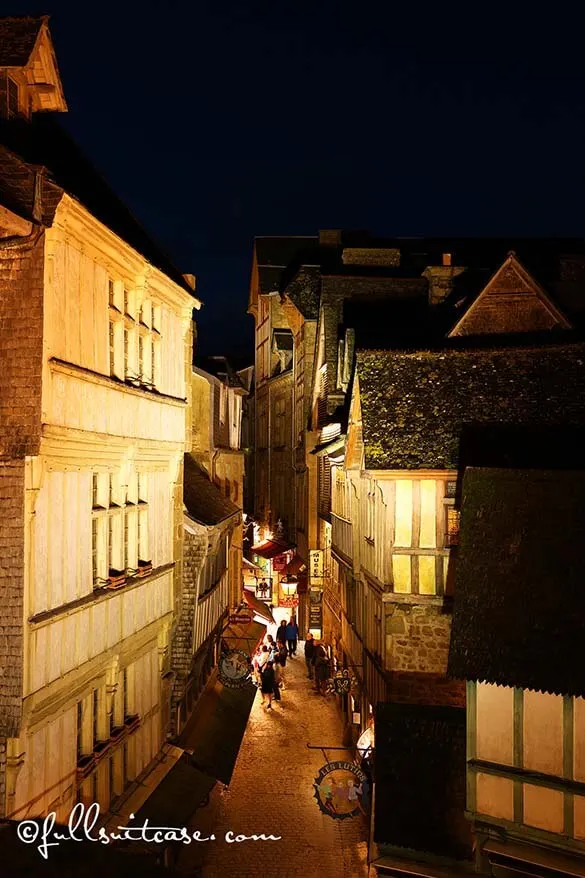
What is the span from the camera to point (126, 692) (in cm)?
1223

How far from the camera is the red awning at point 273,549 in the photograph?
3597 centimetres

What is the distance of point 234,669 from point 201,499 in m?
4.28

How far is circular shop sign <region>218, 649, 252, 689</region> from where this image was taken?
1817 cm

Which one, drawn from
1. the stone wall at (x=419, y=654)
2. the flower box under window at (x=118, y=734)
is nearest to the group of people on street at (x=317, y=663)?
the stone wall at (x=419, y=654)

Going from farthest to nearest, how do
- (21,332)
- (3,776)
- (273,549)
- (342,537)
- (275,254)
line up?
(275,254), (273,549), (342,537), (21,332), (3,776)

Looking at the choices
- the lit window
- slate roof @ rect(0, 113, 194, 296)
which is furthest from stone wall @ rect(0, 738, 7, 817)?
slate roof @ rect(0, 113, 194, 296)

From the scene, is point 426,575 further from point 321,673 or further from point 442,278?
point 442,278

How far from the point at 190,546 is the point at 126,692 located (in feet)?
11.8

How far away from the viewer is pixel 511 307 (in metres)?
19.7

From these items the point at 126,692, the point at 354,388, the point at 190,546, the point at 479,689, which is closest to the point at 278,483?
the point at 354,388

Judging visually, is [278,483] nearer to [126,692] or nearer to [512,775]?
[126,692]

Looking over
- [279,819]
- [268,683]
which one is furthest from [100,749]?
[268,683]

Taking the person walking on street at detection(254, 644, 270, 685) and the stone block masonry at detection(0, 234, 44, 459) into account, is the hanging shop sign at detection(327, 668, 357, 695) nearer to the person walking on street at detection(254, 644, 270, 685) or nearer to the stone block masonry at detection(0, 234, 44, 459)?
the person walking on street at detection(254, 644, 270, 685)

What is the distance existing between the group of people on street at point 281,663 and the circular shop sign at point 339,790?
10.2 meters
